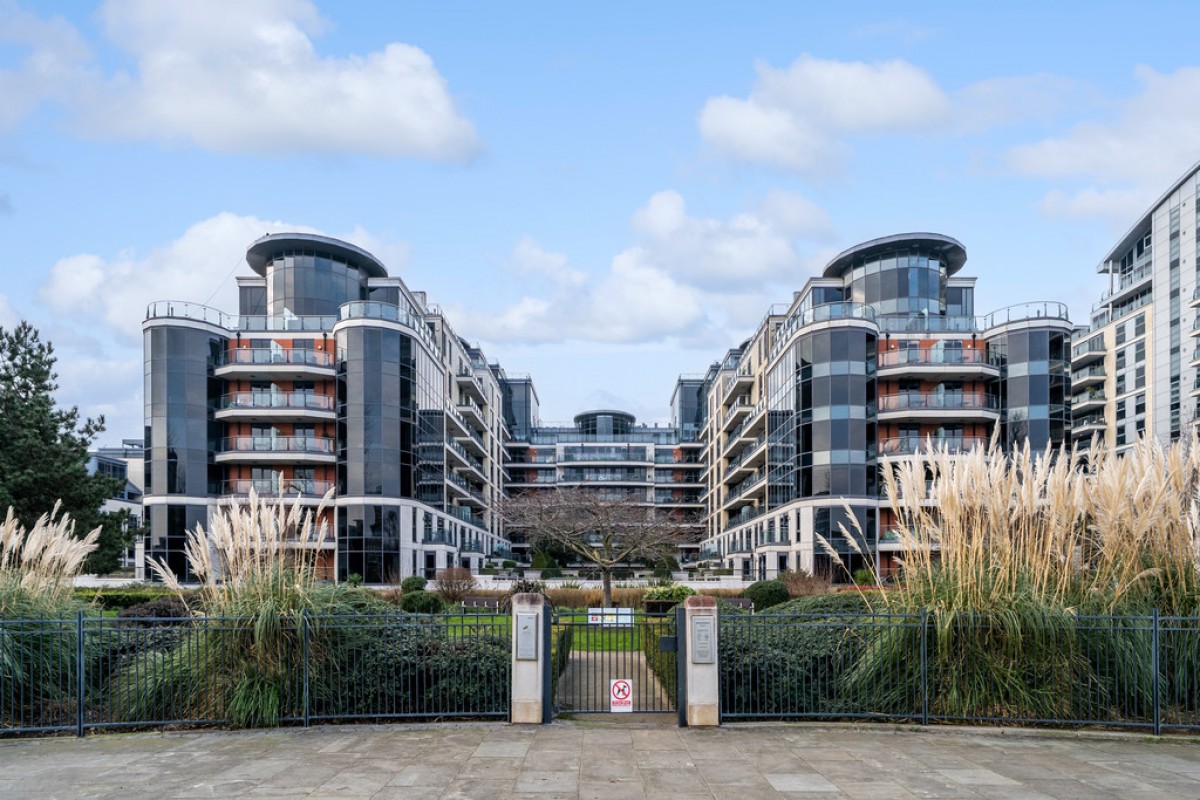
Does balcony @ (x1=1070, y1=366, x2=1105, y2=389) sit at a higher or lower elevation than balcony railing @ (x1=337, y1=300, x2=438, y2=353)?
lower

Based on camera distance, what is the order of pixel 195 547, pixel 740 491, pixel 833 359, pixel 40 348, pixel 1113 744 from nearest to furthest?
pixel 1113 744 → pixel 195 547 → pixel 40 348 → pixel 833 359 → pixel 740 491

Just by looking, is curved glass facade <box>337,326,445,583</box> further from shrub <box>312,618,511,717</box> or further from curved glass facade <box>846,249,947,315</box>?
shrub <box>312,618,511,717</box>

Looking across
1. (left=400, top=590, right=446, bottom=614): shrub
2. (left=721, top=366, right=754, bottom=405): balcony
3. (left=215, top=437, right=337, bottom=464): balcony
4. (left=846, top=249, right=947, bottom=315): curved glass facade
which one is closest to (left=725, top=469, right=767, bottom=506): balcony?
(left=721, top=366, right=754, bottom=405): balcony

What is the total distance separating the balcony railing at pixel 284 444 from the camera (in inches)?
1865

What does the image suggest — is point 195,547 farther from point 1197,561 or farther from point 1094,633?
point 1197,561

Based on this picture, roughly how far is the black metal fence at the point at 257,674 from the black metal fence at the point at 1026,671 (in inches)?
153

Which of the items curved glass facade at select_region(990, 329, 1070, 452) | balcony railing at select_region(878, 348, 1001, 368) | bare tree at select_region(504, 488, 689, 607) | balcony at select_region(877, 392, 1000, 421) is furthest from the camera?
balcony railing at select_region(878, 348, 1001, 368)

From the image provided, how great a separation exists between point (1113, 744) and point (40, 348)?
35285 millimetres

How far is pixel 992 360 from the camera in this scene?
48781 mm

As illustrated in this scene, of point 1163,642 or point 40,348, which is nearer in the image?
point 1163,642

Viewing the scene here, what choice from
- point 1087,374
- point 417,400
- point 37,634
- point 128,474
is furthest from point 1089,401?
point 128,474

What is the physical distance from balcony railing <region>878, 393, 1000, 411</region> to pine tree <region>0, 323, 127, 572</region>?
125 ft

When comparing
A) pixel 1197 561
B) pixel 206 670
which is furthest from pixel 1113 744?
pixel 206 670

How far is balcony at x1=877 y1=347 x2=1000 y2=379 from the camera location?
156 feet
